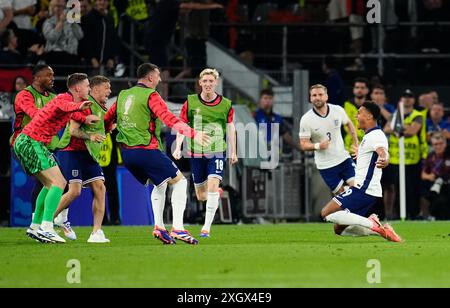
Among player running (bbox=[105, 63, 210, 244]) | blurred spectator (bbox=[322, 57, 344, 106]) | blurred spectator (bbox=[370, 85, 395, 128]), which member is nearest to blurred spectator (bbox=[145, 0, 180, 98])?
blurred spectator (bbox=[322, 57, 344, 106])

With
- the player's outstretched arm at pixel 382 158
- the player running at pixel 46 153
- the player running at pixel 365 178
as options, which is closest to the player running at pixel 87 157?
the player running at pixel 46 153

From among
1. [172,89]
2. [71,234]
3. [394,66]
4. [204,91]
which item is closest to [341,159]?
[204,91]

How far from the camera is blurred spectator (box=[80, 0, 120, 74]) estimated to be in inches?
984

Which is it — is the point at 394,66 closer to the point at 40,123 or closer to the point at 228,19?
the point at 228,19

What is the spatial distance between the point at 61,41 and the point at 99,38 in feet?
2.43

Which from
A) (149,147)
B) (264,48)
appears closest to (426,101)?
(264,48)

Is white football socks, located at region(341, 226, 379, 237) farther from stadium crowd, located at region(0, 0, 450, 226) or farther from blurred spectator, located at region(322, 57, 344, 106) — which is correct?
blurred spectator, located at region(322, 57, 344, 106)

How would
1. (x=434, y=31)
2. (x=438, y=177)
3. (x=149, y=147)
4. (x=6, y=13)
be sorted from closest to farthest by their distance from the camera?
(x=149, y=147)
(x=438, y=177)
(x=6, y=13)
(x=434, y=31)

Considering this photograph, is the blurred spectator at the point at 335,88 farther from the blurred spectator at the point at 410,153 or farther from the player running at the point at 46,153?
the player running at the point at 46,153

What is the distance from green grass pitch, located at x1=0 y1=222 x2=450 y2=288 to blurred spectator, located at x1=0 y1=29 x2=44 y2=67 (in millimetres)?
6112

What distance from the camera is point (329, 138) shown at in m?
20.6

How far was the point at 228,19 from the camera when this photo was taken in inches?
1148

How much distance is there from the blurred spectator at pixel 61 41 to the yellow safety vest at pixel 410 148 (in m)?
6.24

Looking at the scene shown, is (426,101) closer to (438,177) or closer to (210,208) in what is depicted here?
(438,177)
